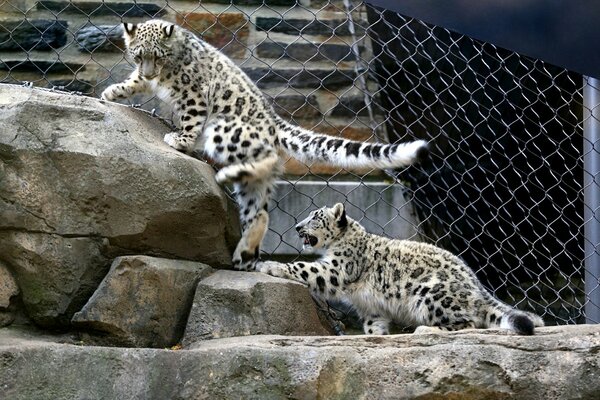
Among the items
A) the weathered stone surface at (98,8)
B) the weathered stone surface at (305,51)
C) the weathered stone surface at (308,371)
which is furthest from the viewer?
the weathered stone surface at (305,51)

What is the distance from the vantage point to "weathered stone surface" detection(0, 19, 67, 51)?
13.0ft

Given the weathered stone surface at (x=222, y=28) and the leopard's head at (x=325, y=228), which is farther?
the weathered stone surface at (x=222, y=28)

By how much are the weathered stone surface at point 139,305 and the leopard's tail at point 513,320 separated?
952mm

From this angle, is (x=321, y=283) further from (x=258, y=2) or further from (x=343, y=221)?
(x=258, y=2)

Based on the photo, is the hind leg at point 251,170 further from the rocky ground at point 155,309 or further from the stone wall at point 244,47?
the stone wall at point 244,47

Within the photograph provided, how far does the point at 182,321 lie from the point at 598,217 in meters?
1.77

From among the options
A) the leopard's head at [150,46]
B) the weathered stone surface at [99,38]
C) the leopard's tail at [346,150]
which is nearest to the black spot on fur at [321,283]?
the leopard's tail at [346,150]

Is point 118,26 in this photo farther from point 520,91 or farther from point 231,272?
point 520,91

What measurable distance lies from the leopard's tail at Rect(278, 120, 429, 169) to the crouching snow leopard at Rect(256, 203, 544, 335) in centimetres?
36

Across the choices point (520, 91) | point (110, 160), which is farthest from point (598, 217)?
point (110, 160)

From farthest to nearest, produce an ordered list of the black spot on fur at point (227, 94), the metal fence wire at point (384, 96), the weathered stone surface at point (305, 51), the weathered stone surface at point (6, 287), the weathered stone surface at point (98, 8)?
1. the weathered stone surface at point (305, 51)
2. the weathered stone surface at point (98, 8)
3. the metal fence wire at point (384, 96)
4. the black spot on fur at point (227, 94)
5. the weathered stone surface at point (6, 287)

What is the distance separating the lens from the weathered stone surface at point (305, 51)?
14.0 ft

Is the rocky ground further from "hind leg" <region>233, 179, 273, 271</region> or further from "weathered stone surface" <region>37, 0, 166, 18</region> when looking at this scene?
"weathered stone surface" <region>37, 0, 166, 18</region>

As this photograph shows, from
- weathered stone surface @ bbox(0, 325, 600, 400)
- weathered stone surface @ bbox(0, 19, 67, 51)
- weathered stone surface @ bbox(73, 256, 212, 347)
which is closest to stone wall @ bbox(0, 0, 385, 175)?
weathered stone surface @ bbox(0, 19, 67, 51)
